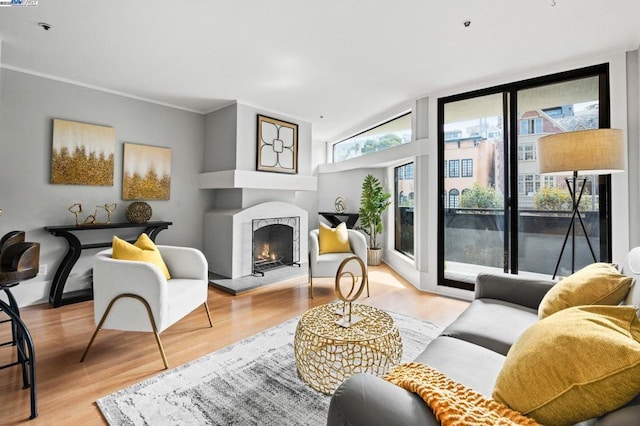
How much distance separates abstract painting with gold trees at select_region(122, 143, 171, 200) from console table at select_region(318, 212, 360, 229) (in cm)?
286

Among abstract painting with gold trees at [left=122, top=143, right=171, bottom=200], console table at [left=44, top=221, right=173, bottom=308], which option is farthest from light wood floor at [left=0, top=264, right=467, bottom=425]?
abstract painting with gold trees at [left=122, top=143, right=171, bottom=200]

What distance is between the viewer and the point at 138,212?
3.79m

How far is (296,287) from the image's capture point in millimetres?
3893

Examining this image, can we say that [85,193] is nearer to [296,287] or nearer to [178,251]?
[178,251]

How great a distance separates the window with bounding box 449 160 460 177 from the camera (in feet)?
11.9

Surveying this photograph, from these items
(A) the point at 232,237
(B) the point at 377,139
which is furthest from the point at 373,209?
(A) the point at 232,237

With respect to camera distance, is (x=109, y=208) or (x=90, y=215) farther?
(x=109, y=208)

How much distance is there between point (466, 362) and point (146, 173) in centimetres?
414

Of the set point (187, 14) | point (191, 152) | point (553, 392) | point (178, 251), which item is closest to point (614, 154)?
point (553, 392)

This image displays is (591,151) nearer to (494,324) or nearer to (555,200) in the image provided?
(555,200)

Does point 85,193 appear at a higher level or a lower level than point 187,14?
lower

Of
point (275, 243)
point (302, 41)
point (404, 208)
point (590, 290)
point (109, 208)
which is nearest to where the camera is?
point (590, 290)

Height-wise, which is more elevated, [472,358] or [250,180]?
[250,180]

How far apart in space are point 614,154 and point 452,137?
1.68 meters
